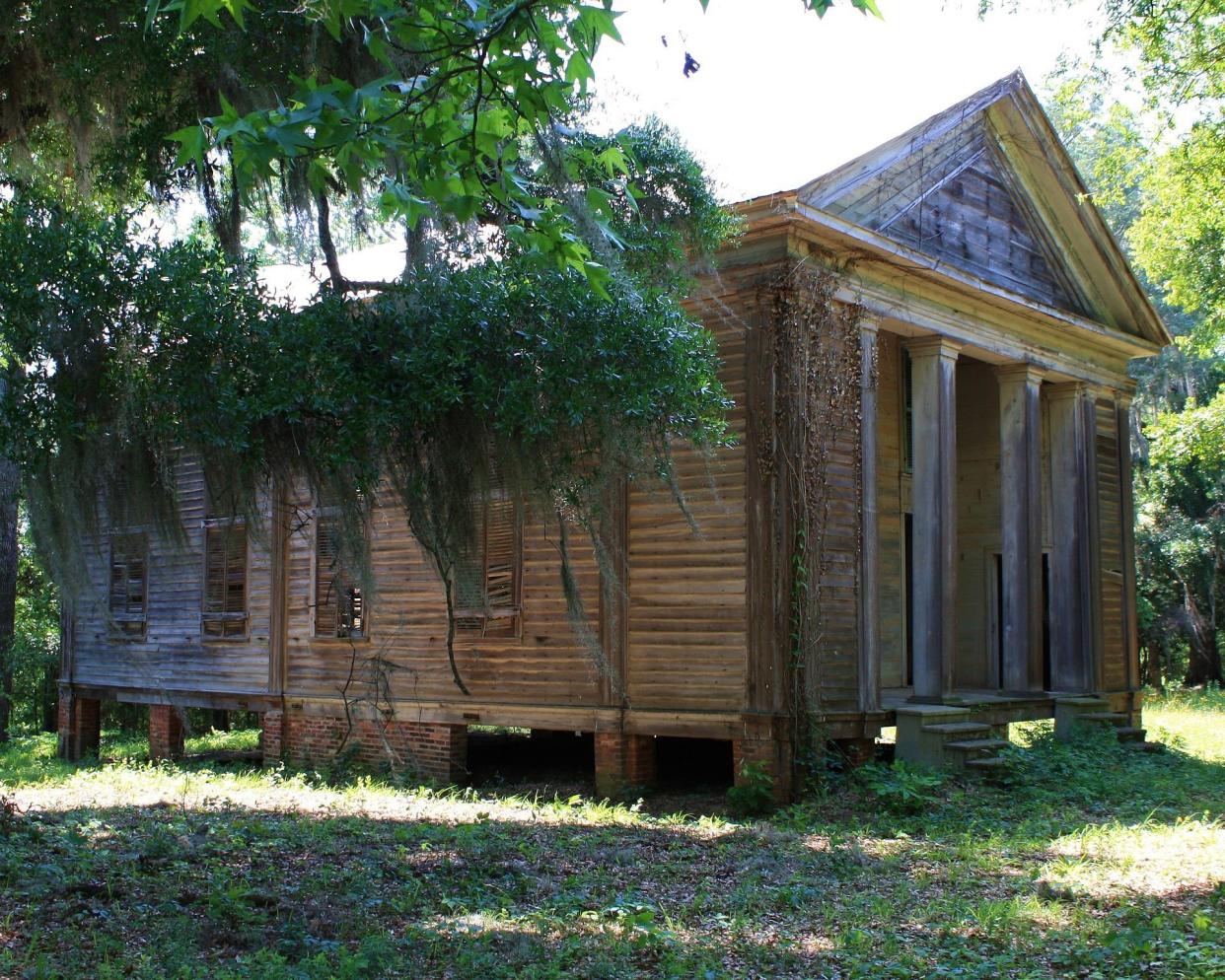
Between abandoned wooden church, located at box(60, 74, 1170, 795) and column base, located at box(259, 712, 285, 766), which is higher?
abandoned wooden church, located at box(60, 74, 1170, 795)

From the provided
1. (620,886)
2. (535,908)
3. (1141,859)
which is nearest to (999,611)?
(1141,859)

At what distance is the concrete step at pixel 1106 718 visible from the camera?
15195mm

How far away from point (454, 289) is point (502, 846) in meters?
4.00

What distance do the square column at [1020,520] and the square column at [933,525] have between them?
71.6 inches

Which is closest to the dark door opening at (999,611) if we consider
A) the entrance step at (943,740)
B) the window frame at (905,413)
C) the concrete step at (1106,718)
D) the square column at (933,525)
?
the concrete step at (1106,718)

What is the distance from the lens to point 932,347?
13609 millimetres

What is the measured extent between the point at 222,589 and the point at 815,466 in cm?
926

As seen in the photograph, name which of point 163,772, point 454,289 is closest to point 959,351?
point 454,289

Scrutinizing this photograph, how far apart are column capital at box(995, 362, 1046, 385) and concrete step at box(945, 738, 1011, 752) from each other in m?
4.69

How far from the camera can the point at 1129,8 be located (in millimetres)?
12172

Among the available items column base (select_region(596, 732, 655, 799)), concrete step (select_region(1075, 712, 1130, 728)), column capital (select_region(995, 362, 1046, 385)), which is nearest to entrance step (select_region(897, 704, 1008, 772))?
column base (select_region(596, 732, 655, 799))

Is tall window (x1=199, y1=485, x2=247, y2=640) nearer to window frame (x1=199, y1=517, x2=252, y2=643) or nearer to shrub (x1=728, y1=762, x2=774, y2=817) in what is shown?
window frame (x1=199, y1=517, x2=252, y2=643)

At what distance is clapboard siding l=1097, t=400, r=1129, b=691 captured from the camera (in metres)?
16.8

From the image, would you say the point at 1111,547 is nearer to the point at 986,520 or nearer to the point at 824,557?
the point at 986,520
